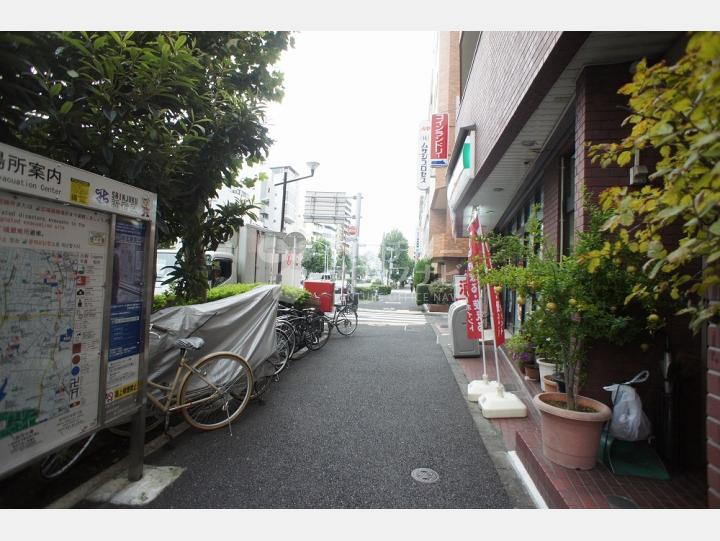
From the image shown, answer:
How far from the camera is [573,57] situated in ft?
12.0

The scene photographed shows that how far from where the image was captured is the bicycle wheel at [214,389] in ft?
13.3

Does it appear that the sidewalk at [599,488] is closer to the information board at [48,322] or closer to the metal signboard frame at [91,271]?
the metal signboard frame at [91,271]

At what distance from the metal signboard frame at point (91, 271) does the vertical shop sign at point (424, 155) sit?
20.7m

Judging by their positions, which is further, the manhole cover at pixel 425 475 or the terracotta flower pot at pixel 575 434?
the manhole cover at pixel 425 475

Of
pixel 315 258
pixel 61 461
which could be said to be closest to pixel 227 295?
pixel 61 461

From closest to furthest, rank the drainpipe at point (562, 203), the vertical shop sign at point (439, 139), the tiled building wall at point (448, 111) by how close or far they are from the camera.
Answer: the drainpipe at point (562, 203) < the vertical shop sign at point (439, 139) < the tiled building wall at point (448, 111)

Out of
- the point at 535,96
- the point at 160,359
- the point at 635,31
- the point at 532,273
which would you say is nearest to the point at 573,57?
the point at 635,31

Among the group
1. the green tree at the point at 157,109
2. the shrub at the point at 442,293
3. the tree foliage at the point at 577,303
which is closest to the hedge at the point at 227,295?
the green tree at the point at 157,109

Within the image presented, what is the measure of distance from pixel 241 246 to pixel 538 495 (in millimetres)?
9641

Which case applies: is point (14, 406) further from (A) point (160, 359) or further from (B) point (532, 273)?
(B) point (532, 273)

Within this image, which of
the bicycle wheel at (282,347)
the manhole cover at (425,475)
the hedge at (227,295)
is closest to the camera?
the manhole cover at (425,475)

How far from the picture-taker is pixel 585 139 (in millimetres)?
3779

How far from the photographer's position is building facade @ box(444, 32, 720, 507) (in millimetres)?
3172

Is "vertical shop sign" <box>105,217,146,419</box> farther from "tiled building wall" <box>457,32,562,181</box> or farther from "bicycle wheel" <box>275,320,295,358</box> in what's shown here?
"tiled building wall" <box>457,32,562,181</box>
